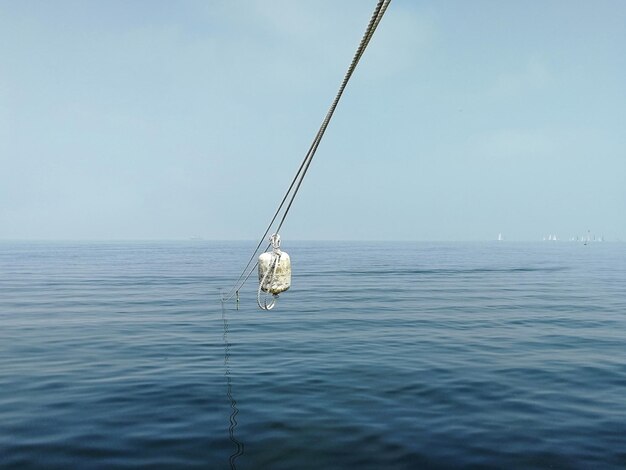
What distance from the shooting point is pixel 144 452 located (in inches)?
396

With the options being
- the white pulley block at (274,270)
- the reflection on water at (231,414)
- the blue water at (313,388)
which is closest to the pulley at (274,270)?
the white pulley block at (274,270)

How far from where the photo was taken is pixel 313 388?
14375 mm

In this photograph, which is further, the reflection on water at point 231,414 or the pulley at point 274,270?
the pulley at point 274,270

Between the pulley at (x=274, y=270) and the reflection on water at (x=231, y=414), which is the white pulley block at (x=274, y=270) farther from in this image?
the reflection on water at (x=231, y=414)

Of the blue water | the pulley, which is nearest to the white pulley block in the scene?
the pulley

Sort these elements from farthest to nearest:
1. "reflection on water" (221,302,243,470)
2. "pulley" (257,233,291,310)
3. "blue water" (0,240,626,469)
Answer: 1. "pulley" (257,233,291,310)
2. "blue water" (0,240,626,469)
3. "reflection on water" (221,302,243,470)

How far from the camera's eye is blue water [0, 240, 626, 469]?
10148 millimetres

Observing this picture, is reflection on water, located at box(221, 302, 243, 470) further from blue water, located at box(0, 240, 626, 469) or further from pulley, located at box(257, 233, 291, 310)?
pulley, located at box(257, 233, 291, 310)

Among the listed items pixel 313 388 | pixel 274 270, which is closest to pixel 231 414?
pixel 313 388

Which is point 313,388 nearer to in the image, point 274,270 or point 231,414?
point 231,414

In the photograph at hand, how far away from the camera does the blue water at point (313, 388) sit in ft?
33.3

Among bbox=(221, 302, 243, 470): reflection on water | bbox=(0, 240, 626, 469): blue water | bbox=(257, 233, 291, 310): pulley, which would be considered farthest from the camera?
bbox=(257, 233, 291, 310): pulley

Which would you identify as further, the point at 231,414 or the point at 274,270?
the point at 274,270

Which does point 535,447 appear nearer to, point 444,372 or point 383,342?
point 444,372
